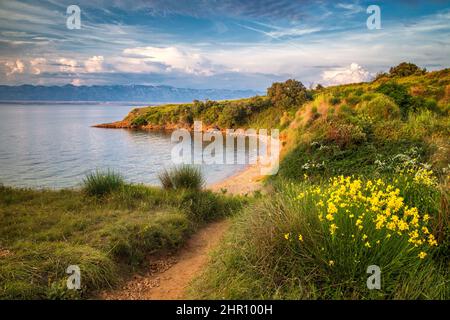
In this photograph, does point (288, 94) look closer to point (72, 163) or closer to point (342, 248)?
point (72, 163)

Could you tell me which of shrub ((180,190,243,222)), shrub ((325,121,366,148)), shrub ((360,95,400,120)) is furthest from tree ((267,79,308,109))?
shrub ((180,190,243,222))

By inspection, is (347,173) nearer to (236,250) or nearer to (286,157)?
(286,157)

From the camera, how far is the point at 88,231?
22.8ft

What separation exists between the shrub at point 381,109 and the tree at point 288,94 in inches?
1302

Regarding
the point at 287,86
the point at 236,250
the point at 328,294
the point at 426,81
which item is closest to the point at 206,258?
the point at 236,250

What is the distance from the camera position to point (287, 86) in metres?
52.2

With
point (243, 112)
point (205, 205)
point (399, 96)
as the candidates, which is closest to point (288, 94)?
point (243, 112)

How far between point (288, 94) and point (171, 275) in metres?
47.7

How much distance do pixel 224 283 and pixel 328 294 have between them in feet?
4.65

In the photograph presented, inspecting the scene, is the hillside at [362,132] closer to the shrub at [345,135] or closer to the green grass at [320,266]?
the shrub at [345,135]

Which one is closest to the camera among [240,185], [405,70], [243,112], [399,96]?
[399,96]

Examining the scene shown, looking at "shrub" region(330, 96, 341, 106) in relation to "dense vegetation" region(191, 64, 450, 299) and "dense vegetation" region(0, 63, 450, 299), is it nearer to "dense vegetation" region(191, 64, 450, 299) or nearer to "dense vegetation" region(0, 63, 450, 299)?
"dense vegetation" region(0, 63, 450, 299)

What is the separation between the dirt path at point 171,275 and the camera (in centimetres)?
538

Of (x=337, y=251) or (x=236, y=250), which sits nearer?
(x=337, y=251)
